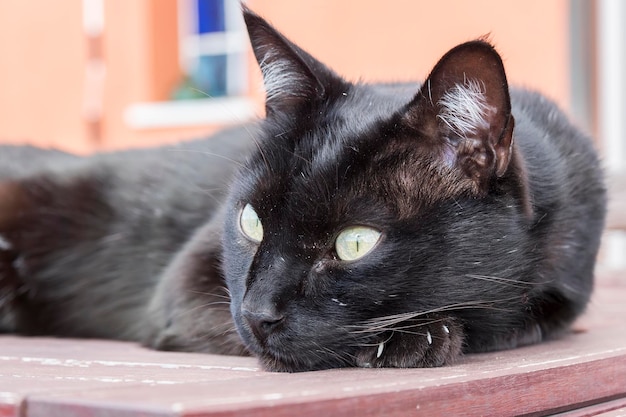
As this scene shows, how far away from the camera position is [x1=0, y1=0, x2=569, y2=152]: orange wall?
13.0ft

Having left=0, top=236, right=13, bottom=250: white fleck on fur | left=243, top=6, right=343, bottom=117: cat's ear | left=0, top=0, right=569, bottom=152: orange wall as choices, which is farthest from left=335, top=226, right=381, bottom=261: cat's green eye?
left=0, top=0, right=569, bottom=152: orange wall

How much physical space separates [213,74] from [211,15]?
0.40m

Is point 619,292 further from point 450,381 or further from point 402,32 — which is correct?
point 402,32

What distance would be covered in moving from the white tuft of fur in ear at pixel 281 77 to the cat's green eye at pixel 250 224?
7.9 inches

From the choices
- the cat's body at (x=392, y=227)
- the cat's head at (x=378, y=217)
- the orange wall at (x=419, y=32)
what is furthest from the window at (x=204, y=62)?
the cat's head at (x=378, y=217)

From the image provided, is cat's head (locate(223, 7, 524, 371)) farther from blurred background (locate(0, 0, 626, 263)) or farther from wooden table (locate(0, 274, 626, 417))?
blurred background (locate(0, 0, 626, 263))

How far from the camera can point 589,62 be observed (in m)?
3.71

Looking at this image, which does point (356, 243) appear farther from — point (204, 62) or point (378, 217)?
point (204, 62)

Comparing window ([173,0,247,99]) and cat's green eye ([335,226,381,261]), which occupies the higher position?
cat's green eye ([335,226,381,261])

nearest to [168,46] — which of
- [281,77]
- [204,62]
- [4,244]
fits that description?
[204,62]

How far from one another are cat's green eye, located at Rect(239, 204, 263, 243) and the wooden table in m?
0.19

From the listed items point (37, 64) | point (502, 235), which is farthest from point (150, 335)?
point (37, 64)

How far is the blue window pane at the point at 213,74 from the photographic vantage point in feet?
19.9

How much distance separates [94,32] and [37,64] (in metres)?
0.67
